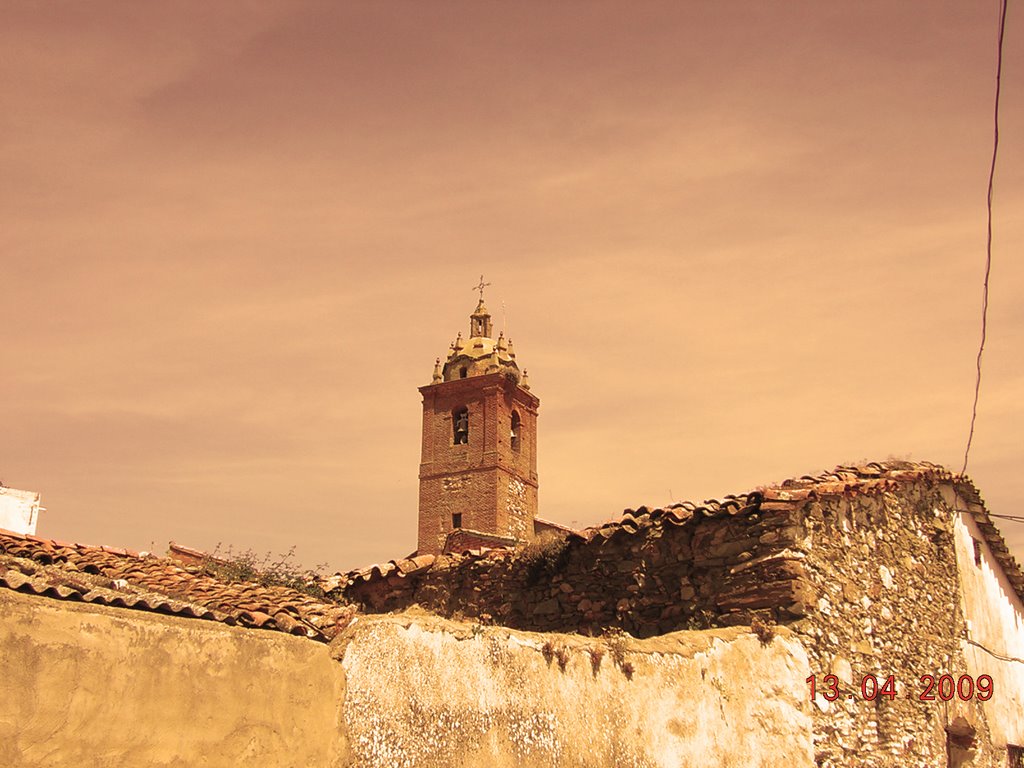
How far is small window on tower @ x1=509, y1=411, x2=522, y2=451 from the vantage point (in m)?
42.1

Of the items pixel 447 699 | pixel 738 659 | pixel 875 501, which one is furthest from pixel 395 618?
pixel 875 501

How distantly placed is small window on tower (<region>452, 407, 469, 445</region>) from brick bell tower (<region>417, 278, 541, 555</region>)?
44 millimetres

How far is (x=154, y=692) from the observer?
12.8 feet

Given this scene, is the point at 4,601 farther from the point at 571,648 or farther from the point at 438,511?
the point at 438,511

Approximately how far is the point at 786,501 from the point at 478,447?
32.1 meters

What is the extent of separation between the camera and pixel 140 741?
380 centimetres

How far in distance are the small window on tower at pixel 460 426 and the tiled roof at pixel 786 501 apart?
95.5 feet

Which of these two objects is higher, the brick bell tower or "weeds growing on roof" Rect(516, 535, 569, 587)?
the brick bell tower

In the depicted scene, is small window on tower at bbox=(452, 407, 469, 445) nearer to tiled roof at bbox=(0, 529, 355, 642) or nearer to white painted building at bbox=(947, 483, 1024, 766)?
tiled roof at bbox=(0, 529, 355, 642)

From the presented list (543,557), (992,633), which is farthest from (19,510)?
(992,633)

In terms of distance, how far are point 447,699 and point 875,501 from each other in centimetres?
678

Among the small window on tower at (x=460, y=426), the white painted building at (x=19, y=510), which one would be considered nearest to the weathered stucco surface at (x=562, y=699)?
the white painted building at (x=19, y=510)
